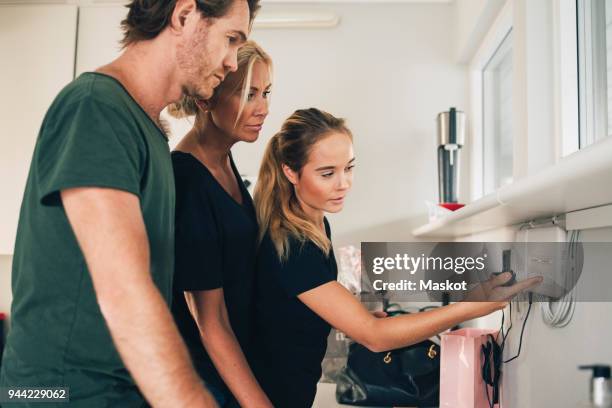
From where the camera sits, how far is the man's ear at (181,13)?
80 centimetres

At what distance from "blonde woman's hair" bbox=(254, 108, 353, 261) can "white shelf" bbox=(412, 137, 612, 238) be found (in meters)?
0.33

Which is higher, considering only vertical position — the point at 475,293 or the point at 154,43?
the point at 154,43

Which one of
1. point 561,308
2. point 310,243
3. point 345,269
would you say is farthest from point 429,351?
point 345,269

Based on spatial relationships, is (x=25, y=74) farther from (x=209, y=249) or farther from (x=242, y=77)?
(x=209, y=249)

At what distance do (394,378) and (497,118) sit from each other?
1257 mm

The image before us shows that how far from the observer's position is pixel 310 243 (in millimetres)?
1115

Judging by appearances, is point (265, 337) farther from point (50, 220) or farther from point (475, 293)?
point (50, 220)

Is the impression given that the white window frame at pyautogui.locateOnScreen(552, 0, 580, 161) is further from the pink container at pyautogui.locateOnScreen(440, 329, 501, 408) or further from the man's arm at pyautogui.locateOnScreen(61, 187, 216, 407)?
the man's arm at pyautogui.locateOnScreen(61, 187, 216, 407)

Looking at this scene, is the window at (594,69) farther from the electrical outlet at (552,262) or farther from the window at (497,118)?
the window at (497,118)

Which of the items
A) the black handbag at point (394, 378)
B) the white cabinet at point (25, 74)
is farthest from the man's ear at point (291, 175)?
the white cabinet at point (25, 74)

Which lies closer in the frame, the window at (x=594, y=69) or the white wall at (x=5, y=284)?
the window at (x=594, y=69)

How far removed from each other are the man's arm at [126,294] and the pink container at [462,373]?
83 centimetres

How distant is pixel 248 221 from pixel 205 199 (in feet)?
0.35

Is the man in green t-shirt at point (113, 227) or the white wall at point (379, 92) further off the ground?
the white wall at point (379, 92)
